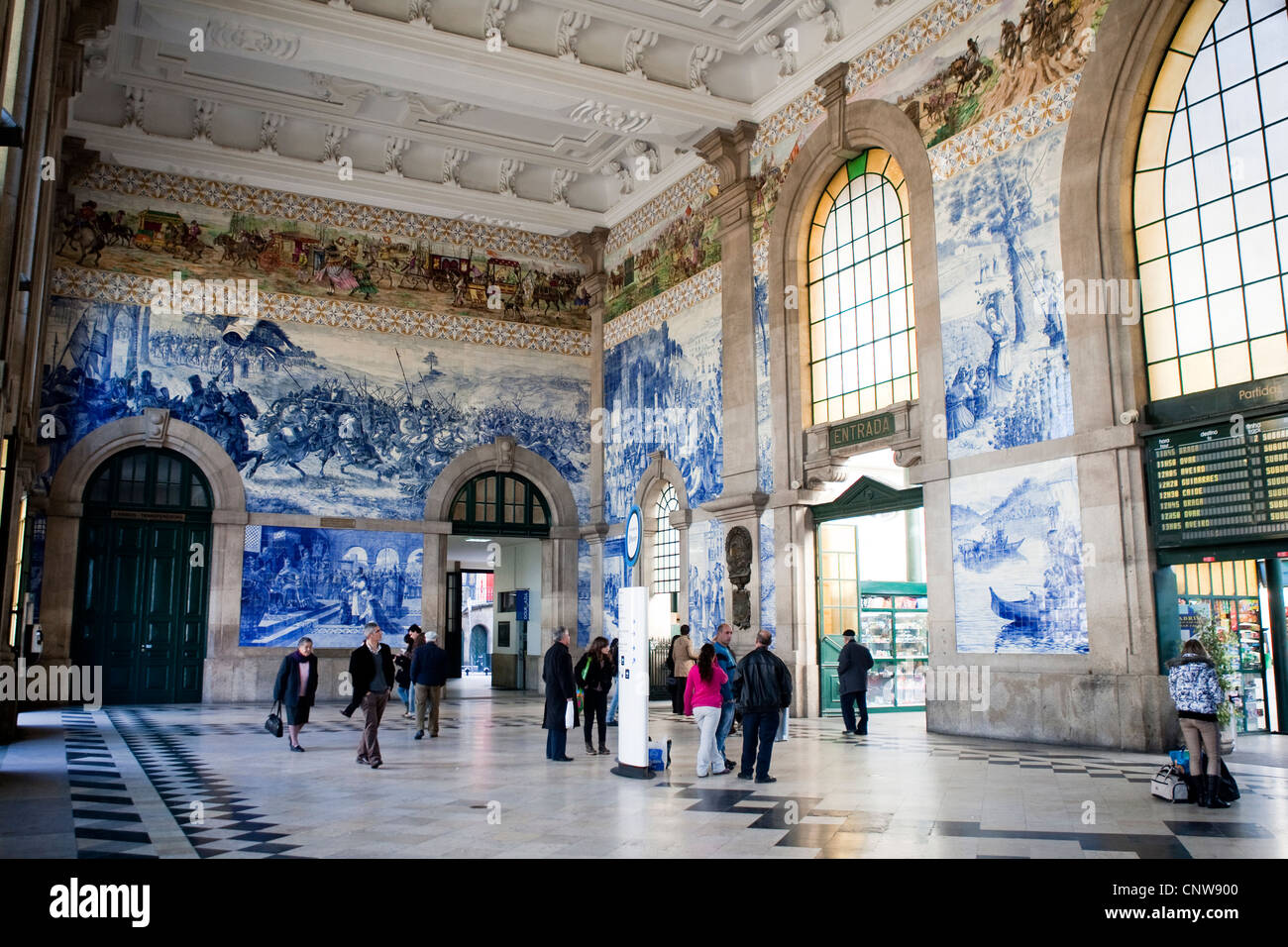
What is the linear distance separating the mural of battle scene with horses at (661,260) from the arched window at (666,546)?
4544 mm

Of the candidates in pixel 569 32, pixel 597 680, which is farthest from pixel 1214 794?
pixel 569 32

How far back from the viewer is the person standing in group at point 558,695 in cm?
1124

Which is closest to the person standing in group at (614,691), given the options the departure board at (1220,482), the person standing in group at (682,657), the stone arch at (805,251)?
the person standing in group at (682,657)

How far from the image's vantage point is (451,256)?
79.2ft

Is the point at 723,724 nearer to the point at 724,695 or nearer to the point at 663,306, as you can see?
the point at 724,695

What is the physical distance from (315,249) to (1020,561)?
54.5 ft

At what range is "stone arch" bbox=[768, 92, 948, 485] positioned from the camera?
15.1 meters

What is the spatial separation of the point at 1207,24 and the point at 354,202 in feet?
56.6

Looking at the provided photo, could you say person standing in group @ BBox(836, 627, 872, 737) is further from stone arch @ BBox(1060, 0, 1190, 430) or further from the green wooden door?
stone arch @ BBox(1060, 0, 1190, 430)

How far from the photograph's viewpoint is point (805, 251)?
1823cm

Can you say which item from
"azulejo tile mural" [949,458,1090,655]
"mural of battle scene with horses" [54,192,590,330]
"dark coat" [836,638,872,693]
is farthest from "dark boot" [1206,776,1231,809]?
"mural of battle scene with horses" [54,192,590,330]

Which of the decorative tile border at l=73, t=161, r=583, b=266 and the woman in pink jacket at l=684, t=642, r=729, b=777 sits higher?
the decorative tile border at l=73, t=161, r=583, b=266

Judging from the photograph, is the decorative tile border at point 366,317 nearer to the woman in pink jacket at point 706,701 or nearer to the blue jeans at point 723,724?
the blue jeans at point 723,724
